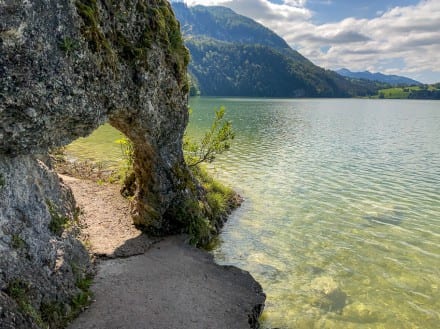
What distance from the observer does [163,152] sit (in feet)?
58.2

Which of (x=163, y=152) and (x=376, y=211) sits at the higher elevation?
(x=163, y=152)

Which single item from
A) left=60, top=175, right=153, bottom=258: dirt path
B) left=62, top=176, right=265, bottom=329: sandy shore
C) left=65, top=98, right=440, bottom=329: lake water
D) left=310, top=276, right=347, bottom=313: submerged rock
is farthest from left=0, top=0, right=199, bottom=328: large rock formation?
left=310, top=276, right=347, bottom=313: submerged rock

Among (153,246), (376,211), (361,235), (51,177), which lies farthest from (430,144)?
(51,177)

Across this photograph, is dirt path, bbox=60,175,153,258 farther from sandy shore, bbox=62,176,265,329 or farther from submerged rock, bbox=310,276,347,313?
submerged rock, bbox=310,276,347,313

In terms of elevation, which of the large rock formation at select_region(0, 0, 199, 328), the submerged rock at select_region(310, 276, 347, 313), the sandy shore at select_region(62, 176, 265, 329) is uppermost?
the large rock formation at select_region(0, 0, 199, 328)

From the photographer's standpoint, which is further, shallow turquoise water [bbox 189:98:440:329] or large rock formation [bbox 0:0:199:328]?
shallow turquoise water [bbox 189:98:440:329]

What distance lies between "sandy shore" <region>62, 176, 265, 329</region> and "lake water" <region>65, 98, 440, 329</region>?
1.77 m

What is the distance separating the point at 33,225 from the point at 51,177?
4.34 metres

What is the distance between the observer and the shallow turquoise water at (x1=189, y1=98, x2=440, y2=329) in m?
14.6

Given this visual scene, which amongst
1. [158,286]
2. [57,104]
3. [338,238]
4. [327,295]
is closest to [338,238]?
[338,238]

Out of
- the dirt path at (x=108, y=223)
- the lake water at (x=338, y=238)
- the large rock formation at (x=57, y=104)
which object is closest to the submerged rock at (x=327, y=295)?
the lake water at (x=338, y=238)

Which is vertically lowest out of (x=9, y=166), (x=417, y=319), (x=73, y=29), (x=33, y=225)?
(x=417, y=319)

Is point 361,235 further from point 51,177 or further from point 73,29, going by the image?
point 73,29

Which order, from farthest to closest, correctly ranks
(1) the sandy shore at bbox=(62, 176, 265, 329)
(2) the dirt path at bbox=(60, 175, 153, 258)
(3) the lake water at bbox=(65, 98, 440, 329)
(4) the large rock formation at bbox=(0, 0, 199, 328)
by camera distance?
(2) the dirt path at bbox=(60, 175, 153, 258) → (3) the lake water at bbox=(65, 98, 440, 329) → (1) the sandy shore at bbox=(62, 176, 265, 329) → (4) the large rock formation at bbox=(0, 0, 199, 328)
